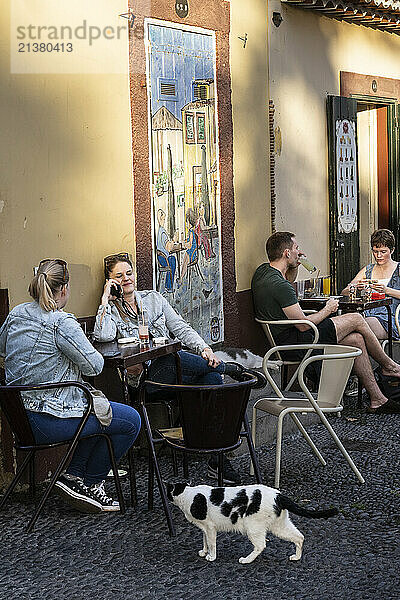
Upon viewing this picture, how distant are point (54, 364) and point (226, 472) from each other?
135 cm

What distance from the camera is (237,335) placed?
8383mm

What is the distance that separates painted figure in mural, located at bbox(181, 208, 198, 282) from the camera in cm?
768

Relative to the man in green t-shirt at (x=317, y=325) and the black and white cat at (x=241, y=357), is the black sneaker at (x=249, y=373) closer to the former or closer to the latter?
the black and white cat at (x=241, y=357)

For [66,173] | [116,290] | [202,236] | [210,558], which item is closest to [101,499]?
[210,558]

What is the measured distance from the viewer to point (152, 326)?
260 inches

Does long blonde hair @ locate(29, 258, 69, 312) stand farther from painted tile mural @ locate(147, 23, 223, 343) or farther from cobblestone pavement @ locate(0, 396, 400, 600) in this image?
painted tile mural @ locate(147, 23, 223, 343)

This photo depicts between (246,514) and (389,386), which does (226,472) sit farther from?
(389,386)

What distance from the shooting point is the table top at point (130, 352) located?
5608mm

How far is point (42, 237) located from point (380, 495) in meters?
2.57

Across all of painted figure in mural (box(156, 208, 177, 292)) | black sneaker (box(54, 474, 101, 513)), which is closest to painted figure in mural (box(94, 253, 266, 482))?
painted figure in mural (box(156, 208, 177, 292))

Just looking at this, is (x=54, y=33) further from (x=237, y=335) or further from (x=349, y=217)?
(x=349, y=217)

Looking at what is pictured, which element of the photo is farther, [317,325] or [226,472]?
[317,325]

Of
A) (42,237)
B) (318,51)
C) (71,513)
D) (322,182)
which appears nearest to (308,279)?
(322,182)
